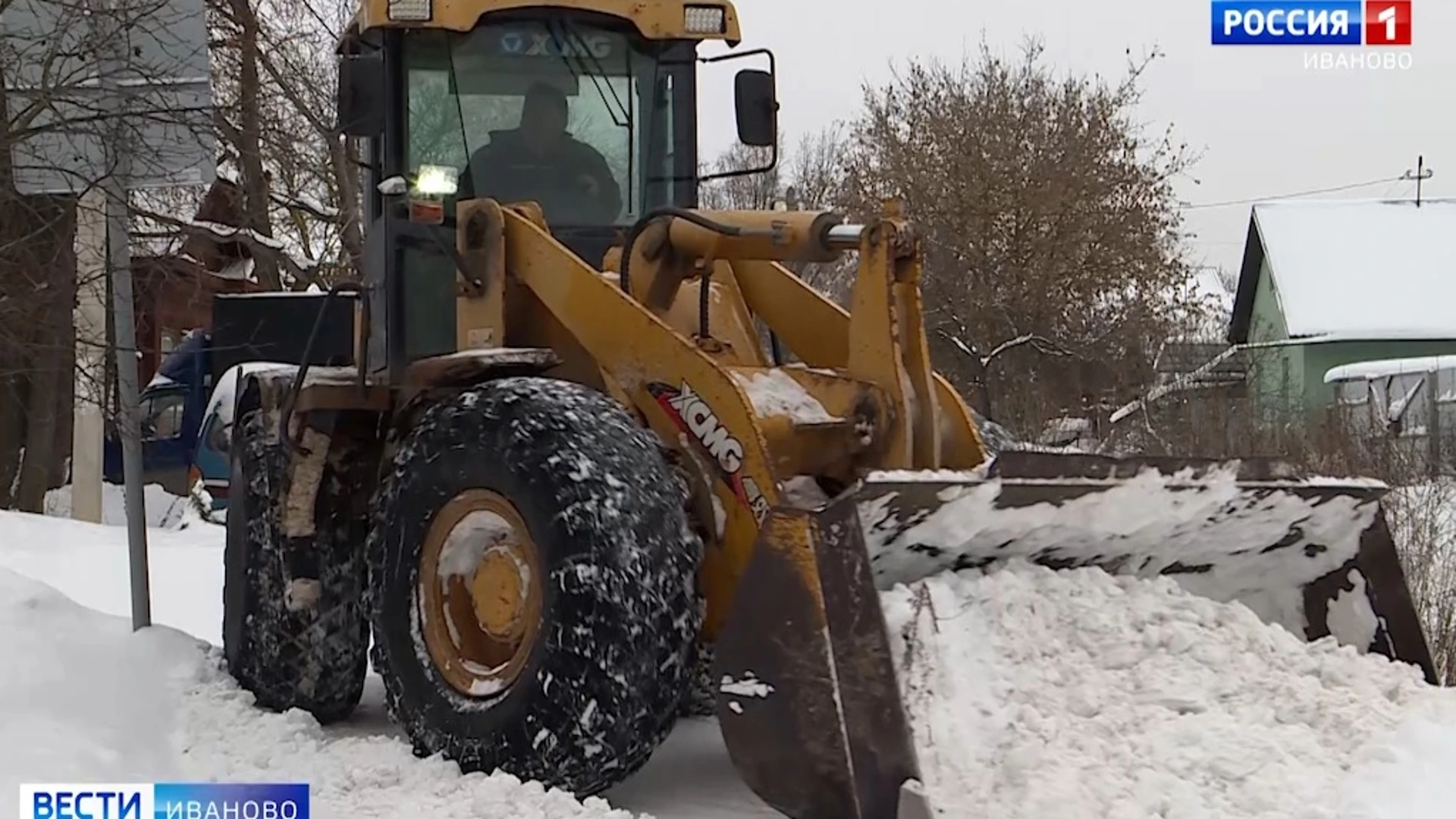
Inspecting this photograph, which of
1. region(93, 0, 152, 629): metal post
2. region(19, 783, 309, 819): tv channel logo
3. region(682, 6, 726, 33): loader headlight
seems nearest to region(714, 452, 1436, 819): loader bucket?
region(19, 783, 309, 819): tv channel logo

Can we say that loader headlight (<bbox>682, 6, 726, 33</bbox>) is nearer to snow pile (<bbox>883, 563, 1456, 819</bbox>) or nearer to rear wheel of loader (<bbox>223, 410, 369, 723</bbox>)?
rear wheel of loader (<bbox>223, 410, 369, 723</bbox>)

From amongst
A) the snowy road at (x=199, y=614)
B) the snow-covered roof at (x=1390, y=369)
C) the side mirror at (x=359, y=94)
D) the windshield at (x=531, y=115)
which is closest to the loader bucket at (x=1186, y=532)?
the snowy road at (x=199, y=614)

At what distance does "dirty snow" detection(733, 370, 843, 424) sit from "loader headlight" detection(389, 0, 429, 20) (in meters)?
1.88

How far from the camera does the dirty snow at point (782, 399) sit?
4.78 meters

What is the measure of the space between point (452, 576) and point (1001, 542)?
1686 mm

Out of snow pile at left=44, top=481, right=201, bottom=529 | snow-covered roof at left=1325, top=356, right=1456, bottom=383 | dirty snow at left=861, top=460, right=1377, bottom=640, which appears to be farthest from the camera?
snow pile at left=44, top=481, right=201, bottom=529

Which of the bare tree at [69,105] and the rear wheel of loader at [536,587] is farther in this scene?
the bare tree at [69,105]

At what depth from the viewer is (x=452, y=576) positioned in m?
5.01

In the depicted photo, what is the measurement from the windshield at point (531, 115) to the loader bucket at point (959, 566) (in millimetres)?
2231

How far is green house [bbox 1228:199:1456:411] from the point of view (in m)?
31.0

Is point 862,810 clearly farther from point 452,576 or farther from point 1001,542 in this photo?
point 452,576

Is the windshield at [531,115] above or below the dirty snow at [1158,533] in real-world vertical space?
above

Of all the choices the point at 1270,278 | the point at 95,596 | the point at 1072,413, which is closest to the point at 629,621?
the point at 95,596

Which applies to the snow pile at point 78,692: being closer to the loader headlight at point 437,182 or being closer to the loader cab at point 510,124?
the loader cab at point 510,124
